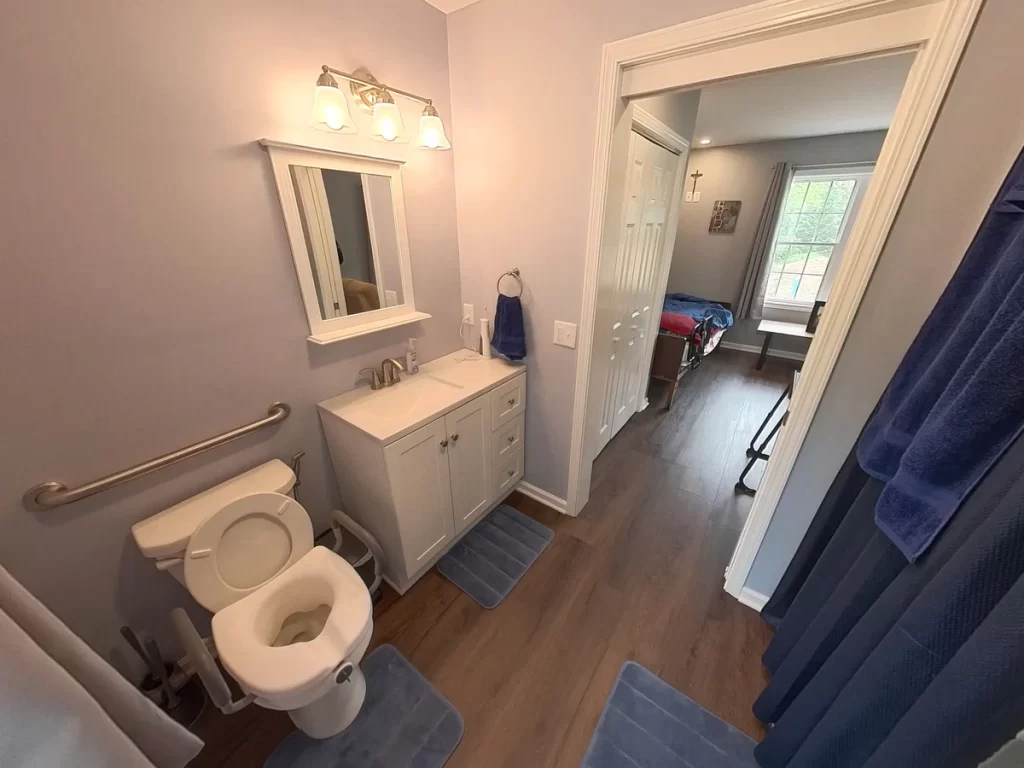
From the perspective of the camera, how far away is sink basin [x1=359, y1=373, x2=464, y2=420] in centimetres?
151

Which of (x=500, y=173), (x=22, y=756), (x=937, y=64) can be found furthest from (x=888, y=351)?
(x=22, y=756)

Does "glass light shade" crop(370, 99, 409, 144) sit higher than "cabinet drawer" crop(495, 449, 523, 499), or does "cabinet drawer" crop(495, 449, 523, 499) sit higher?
"glass light shade" crop(370, 99, 409, 144)

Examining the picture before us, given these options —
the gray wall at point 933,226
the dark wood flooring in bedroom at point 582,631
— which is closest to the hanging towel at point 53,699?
the dark wood flooring in bedroom at point 582,631

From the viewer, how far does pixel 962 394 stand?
0.63 m

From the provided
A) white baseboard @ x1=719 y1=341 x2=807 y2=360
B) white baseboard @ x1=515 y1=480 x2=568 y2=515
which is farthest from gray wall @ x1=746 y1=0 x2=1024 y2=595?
white baseboard @ x1=719 y1=341 x2=807 y2=360

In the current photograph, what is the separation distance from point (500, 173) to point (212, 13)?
3.40 ft

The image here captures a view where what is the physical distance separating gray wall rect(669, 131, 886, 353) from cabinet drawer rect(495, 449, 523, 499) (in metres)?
4.25

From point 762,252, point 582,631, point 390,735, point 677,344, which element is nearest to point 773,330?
point 762,252

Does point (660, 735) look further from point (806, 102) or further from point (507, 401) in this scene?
point (806, 102)

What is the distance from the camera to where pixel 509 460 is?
2.06 meters

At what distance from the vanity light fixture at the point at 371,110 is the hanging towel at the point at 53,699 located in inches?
55.4

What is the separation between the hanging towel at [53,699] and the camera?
522 millimetres

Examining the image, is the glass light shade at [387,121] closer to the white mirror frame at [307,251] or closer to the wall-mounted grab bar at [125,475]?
the white mirror frame at [307,251]

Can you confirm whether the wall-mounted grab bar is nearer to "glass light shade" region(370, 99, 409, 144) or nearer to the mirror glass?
the mirror glass
